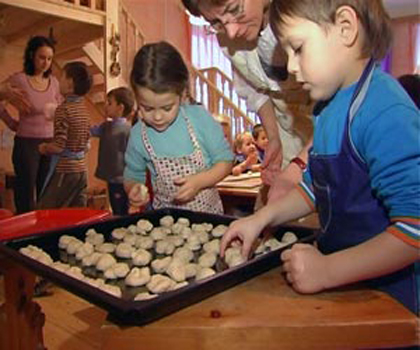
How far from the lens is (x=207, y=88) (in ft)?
17.9

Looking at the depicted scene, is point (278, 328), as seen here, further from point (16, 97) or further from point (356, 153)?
point (16, 97)

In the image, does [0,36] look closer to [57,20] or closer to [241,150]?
[57,20]

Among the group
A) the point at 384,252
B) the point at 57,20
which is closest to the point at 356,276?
the point at 384,252

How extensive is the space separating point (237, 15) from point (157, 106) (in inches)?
15.1

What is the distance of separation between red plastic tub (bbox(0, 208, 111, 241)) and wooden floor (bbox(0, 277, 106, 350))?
37cm

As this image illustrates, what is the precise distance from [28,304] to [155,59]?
79 centimetres

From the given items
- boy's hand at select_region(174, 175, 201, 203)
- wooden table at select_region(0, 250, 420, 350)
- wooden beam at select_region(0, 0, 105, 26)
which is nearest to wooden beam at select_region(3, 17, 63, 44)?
wooden beam at select_region(0, 0, 105, 26)

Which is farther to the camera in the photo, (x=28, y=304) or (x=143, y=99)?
(x=143, y=99)

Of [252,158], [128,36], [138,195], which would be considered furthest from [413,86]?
[128,36]

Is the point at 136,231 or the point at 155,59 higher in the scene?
the point at 155,59

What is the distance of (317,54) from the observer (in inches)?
25.7

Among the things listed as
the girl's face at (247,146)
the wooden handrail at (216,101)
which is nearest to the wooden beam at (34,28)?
the girl's face at (247,146)

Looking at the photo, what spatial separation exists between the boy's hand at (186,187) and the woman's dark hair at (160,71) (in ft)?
0.88

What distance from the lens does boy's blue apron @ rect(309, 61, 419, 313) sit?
0.64 metres
